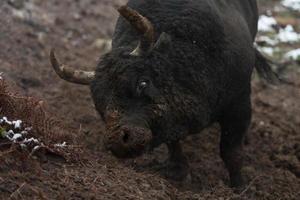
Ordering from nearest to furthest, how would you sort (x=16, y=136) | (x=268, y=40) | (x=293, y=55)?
(x=16, y=136) < (x=293, y=55) < (x=268, y=40)

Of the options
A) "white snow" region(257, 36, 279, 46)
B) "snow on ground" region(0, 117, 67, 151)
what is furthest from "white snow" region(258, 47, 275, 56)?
"snow on ground" region(0, 117, 67, 151)

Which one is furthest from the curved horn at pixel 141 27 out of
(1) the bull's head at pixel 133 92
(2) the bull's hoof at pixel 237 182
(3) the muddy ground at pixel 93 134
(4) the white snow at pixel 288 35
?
(4) the white snow at pixel 288 35

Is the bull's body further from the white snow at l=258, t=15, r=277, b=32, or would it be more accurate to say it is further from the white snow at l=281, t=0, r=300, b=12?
the white snow at l=281, t=0, r=300, b=12

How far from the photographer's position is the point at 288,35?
11688mm

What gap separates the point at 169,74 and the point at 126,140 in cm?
67

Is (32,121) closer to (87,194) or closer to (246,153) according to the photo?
(87,194)

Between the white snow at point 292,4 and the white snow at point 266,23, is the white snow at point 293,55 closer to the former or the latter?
the white snow at point 266,23

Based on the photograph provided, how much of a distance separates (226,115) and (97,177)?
179 centimetres

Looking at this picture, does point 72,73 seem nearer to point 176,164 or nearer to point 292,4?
point 176,164

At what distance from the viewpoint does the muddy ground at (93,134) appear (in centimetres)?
427

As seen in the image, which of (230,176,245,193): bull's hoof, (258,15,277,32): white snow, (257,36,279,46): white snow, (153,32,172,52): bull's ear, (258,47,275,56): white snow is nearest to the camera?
(153,32,172,52): bull's ear

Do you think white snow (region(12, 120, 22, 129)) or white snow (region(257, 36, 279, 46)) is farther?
white snow (region(257, 36, 279, 46))

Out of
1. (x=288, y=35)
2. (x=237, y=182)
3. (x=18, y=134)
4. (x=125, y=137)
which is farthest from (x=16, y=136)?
(x=288, y=35)

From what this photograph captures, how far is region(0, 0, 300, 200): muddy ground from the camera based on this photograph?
4270 millimetres
